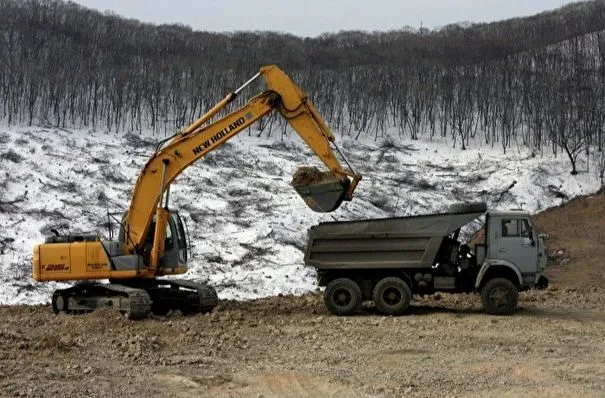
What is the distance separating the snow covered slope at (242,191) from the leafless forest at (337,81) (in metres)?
3.28

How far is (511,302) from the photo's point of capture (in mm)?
13578

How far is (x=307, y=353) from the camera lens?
33.7 ft

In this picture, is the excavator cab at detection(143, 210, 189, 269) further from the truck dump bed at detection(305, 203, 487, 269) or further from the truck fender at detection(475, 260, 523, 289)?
the truck fender at detection(475, 260, 523, 289)

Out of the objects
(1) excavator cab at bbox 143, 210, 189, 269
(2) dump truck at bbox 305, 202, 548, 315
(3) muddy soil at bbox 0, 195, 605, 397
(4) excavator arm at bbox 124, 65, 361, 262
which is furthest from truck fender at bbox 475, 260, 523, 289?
(1) excavator cab at bbox 143, 210, 189, 269

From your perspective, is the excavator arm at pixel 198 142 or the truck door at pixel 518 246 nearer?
the truck door at pixel 518 246

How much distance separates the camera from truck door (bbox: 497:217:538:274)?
13.8 meters

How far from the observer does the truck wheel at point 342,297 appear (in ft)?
45.9

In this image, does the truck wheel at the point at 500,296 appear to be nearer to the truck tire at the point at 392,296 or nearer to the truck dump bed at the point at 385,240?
the truck dump bed at the point at 385,240

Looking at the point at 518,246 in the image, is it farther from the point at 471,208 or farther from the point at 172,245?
the point at 172,245

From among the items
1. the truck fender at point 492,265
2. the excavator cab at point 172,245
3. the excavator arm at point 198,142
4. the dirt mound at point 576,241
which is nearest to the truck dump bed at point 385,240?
the truck fender at point 492,265

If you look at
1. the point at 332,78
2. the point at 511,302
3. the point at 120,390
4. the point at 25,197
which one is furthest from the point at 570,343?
the point at 332,78

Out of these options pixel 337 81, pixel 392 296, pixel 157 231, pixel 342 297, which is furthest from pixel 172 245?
pixel 337 81

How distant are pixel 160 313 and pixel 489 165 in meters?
32.1

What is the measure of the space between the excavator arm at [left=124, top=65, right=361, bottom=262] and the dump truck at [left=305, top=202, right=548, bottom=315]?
6.71ft
